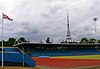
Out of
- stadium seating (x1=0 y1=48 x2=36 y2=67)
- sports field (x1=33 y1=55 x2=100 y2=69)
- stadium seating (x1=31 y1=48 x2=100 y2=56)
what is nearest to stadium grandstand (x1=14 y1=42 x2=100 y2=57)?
stadium seating (x1=31 y1=48 x2=100 y2=56)

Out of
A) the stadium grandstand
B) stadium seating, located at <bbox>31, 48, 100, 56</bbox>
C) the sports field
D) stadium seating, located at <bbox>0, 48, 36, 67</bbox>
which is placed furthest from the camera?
stadium seating, located at <bbox>31, 48, 100, 56</bbox>

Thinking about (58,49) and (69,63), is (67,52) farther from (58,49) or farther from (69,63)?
(69,63)

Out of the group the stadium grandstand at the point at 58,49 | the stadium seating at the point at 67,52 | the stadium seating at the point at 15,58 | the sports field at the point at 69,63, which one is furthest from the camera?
the stadium seating at the point at 67,52

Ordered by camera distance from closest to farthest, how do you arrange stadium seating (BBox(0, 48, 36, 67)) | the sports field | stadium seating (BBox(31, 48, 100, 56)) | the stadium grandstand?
stadium seating (BBox(0, 48, 36, 67)) → the sports field → the stadium grandstand → stadium seating (BBox(31, 48, 100, 56))

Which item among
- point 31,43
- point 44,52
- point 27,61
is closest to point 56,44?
point 44,52

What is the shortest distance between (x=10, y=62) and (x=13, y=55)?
3.05 ft

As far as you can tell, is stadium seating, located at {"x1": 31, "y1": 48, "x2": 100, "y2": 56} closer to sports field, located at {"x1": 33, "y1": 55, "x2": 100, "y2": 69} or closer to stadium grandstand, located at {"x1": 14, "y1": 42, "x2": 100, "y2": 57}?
stadium grandstand, located at {"x1": 14, "y1": 42, "x2": 100, "y2": 57}

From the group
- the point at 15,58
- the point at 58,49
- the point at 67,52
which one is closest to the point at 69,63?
the point at 15,58

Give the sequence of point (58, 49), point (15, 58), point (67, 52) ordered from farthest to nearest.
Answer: point (58, 49), point (67, 52), point (15, 58)

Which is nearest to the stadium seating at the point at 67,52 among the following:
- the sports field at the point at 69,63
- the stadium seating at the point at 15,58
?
the sports field at the point at 69,63

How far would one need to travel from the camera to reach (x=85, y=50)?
8475 centimetres

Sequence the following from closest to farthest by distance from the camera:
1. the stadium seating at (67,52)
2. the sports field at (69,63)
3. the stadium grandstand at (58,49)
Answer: the sports field at (69,63) < the stadium grandstand at (58,49) < the stadium seating at (67,52)

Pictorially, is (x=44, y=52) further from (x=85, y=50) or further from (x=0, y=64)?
(x=0, y=64)

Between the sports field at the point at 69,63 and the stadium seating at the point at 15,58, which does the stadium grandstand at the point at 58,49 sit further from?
the stadium seating at the point at 15,58
